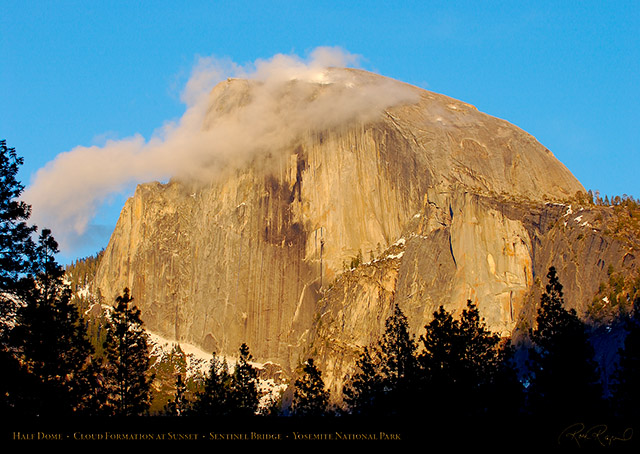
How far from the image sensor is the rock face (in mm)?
117062

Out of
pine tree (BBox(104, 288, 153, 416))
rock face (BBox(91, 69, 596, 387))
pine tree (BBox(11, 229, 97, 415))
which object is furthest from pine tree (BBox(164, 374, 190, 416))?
rock face (BBox(91, 69, 596, 387))

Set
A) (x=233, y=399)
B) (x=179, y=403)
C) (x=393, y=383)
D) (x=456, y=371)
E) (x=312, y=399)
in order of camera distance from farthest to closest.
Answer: (x=179, y=403) → (x=312, y=399) → (x=233, y=399) → (x=393, y=383) → (x=456, y=371)

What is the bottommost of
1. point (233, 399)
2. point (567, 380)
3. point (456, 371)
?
point (567, 380)

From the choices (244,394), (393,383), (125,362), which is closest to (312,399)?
(244,394)

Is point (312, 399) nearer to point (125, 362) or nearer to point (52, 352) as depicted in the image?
point (125, 362)

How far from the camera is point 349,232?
15462 cm

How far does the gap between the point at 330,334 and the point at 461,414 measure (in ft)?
291

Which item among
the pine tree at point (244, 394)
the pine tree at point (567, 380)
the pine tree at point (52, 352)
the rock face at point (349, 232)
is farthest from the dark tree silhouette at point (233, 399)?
the rock face at point (349, 232)
